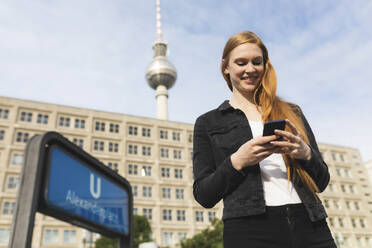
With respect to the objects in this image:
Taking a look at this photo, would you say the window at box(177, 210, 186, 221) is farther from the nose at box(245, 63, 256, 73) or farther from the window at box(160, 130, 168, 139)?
the nose at box(245, 63, 256, 73)

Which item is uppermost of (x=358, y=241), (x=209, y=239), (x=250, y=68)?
(x=358, y=241)

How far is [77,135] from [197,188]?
46.4 m

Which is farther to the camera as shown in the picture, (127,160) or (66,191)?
(127,160)

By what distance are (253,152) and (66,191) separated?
76.3 inches

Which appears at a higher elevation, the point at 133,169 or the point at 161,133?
the point at 161,133

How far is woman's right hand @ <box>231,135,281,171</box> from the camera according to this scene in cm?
181

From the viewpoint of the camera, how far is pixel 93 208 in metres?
3.56

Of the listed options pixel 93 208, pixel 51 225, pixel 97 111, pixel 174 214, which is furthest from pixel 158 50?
pixel 93 208

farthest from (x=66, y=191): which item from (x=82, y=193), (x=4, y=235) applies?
(x=4, y=235)

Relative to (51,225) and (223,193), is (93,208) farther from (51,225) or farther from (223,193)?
(51,225)

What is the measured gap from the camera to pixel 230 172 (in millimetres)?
1958

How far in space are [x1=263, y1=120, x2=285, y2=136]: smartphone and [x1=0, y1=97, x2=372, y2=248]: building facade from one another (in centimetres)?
4163

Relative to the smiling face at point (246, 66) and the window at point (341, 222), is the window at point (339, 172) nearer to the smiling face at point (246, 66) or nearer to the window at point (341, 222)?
the window at point (341, 222)

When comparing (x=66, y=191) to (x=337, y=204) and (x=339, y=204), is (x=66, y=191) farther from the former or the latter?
(x=339, y=204)
